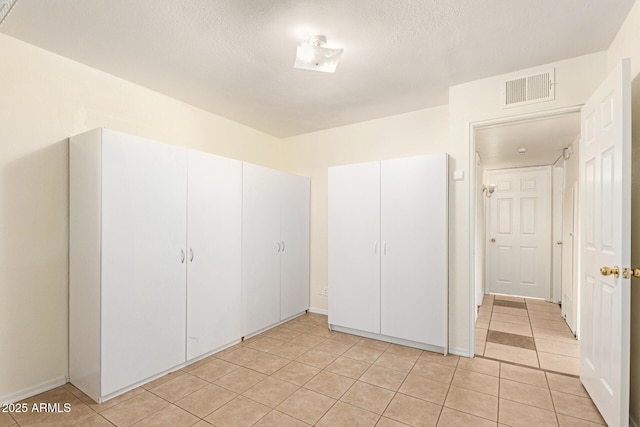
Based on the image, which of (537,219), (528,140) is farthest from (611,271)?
(537,219)

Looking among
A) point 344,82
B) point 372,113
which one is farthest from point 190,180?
point 372,113

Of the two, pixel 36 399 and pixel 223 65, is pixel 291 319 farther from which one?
pixel 223 65

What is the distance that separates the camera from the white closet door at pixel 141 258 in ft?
7.07

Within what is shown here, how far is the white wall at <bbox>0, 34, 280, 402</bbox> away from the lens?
2113 mm

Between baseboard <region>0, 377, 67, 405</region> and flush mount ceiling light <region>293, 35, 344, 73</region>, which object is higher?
flush mount ceiling light <region>293, 35, 344, 73</region>

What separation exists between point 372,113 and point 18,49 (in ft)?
10.2

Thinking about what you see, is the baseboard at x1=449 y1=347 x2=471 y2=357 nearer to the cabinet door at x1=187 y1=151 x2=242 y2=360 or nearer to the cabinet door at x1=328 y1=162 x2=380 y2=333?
the cabinet door at x1=328 y1=162 x2=380 y2=333

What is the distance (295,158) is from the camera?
4.53m

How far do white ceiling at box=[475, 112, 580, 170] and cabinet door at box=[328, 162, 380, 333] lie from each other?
1.29 meters

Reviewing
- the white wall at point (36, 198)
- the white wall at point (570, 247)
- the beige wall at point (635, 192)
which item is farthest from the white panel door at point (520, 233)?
the white wall at point (36, 198)

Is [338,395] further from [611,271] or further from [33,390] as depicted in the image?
[33,390]

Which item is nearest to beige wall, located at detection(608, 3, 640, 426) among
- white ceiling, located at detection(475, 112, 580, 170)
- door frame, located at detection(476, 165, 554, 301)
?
white ceiling, located at detection(475, 112, 580, 170)

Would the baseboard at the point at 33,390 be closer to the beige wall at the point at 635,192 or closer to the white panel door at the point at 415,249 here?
the white panel door at the point at 415,249

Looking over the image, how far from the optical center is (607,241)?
1.84 metres
